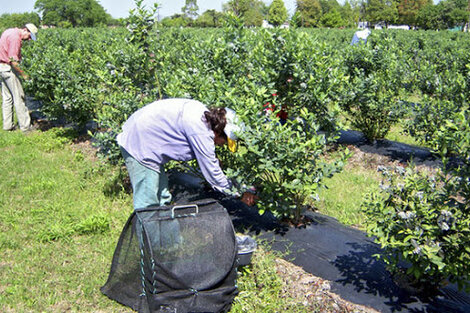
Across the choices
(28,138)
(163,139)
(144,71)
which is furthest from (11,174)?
(163,139)

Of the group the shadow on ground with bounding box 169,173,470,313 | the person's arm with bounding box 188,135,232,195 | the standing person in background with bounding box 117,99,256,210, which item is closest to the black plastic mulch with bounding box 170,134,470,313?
the shadow on ground with bounding box 169,173,470,313

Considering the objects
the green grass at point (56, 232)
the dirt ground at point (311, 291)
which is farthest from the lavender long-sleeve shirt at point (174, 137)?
the green grass at point (56, 232)

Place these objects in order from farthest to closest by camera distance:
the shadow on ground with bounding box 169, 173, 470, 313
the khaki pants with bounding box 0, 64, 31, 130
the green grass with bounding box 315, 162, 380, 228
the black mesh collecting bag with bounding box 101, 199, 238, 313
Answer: the khaki pants with bounding box 0, 64, 31, 130 < the green grass with bounding box 315, 162, 380, 228 < the shadow on ground with bounding box 169, 173, 470, 313 < the black mesh collecting bag with bounding box 101, 199, 238, 313

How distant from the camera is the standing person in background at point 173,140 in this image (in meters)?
3.04

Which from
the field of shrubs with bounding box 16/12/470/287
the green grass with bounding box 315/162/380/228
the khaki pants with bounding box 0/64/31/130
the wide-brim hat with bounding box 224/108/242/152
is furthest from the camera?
the khaki pants with bounding box 0/64/31/130

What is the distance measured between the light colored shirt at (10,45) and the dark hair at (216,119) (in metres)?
6.02

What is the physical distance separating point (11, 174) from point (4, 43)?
319 cm

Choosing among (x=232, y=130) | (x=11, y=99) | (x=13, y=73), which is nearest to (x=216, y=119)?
(x=232, y=130)

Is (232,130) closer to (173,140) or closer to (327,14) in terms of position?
(173,140)

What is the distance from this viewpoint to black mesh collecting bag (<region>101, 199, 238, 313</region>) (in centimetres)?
267

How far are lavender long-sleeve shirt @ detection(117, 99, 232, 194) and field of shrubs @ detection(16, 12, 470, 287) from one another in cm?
34

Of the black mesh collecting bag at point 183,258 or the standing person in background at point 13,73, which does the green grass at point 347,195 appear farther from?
the standing person in background at point 13,73

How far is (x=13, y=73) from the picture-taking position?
7.66 meters

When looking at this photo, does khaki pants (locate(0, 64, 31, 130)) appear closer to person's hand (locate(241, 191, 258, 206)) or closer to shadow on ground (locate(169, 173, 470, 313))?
shadow on ground (locate(169, 173, 470, 313))
